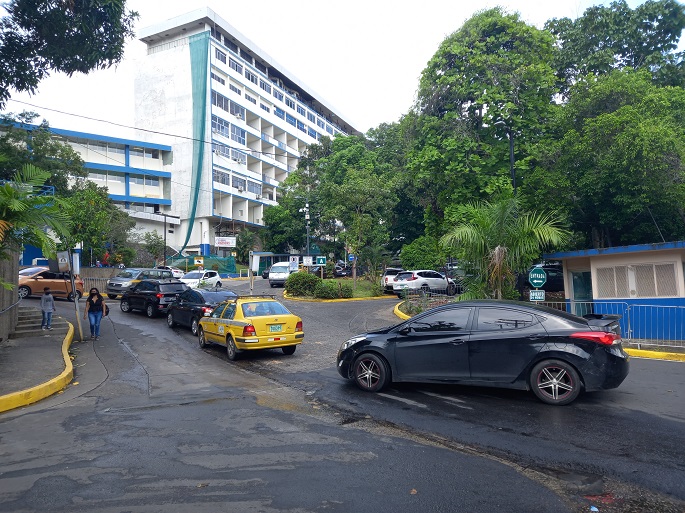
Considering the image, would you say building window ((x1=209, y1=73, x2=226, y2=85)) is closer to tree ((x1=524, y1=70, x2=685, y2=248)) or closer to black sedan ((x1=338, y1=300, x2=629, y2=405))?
tree ((x1=524, y1=70, x2=685, y2=248))

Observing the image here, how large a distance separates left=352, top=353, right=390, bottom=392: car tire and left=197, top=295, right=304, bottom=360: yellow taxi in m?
3.84

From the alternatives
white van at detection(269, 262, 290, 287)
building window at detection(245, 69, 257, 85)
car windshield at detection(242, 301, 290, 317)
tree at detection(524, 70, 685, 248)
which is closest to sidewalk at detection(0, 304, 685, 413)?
car windshield at detection(242, 301, 290, 317)

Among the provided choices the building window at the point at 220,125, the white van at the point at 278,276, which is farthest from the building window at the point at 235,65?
the white van at the point at 278,276

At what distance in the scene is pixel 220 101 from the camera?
197 ft

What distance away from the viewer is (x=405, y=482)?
15.3 feet

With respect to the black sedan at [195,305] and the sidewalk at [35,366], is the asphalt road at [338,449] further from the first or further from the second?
the black sedan at [195,305]

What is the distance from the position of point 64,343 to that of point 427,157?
15826 mm

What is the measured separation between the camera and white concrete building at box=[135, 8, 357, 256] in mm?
58125

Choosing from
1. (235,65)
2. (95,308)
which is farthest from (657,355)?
(235,65)

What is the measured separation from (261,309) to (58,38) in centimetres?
993

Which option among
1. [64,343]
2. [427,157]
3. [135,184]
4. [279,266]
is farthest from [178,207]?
[64,343]

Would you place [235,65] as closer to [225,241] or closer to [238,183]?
[238,183]

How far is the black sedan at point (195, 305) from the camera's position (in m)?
16.2

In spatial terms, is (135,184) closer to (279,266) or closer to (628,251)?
(279,266)
